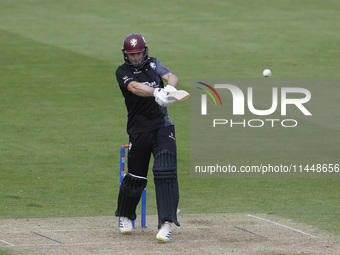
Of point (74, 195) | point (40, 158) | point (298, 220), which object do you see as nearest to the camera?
point (298, 220)

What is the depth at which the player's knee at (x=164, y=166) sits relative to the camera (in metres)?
8.80

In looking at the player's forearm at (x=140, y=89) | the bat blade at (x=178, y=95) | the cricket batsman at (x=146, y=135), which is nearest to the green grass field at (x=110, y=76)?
the cricket batsman at (x=146, y=135)

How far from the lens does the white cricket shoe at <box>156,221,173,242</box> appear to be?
860cm

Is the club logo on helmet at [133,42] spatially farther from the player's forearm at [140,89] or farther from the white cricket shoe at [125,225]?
the white cricket shoe at [125,225]

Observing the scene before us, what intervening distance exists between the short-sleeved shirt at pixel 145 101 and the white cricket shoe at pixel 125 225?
101 cm

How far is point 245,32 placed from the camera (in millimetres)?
30375

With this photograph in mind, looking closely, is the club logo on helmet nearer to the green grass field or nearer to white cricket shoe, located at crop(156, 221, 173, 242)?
white cricket shoe, located at crop(156, 221, 173, 242)

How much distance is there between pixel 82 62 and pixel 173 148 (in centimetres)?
1748

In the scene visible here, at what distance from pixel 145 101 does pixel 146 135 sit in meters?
0.38

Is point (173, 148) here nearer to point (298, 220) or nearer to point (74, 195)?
point (298, 220)

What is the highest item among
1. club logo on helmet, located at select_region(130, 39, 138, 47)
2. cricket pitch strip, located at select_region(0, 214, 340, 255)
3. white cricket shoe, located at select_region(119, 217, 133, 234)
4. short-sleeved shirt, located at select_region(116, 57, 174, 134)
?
club logo on helmet, located at select_region(130, 39, 138, 47)

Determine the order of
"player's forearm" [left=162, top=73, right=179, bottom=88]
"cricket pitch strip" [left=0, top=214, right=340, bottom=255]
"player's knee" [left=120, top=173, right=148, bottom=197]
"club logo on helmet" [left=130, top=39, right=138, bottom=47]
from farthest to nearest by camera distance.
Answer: "player's knee" [left=120, top=173, right=148, bottom=197], "club logo on helmet" [left=130, top=39, right=138, bottom=47], "player's forearm" [left=162, top=73, right=179, bottom=88], "cricket pitch strip" [left=0, top=214, right=340, bottom=255]

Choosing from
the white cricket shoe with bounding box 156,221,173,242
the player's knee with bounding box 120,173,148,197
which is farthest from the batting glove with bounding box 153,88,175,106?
the white cricket shoe with bounding box 156,221,173,242

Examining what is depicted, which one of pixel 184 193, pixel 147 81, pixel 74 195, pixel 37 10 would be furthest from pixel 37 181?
pixel 37 10
